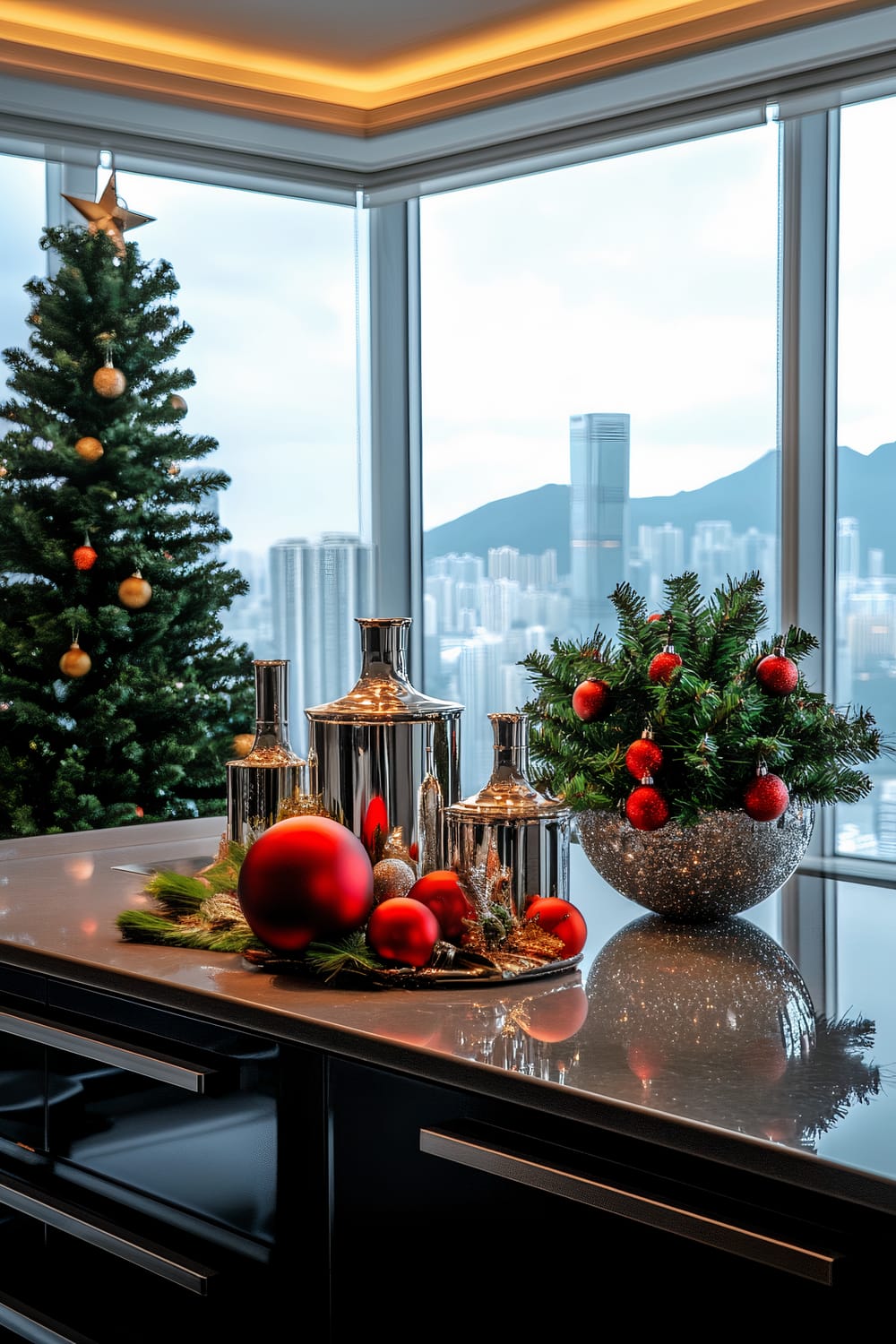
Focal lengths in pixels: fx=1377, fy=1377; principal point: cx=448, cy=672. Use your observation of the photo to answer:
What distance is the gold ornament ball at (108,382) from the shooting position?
3.04 meters

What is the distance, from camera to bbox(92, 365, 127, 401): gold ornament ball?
9.98 ft

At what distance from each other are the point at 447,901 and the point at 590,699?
11.5 inches

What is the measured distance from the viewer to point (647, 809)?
134cm

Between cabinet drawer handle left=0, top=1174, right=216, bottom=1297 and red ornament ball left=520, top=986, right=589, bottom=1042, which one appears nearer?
red ornament ball left=520, top=986, right=589, bottom=1042

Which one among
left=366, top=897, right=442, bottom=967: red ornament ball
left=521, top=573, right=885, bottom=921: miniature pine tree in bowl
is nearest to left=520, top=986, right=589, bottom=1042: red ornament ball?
left=366, top=897, right=442, bottom=967: red ornament ball

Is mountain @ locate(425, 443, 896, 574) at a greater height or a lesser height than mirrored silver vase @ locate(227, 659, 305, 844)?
greater

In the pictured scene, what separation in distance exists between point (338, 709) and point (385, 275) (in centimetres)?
277

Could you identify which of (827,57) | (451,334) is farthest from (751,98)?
(451,334)

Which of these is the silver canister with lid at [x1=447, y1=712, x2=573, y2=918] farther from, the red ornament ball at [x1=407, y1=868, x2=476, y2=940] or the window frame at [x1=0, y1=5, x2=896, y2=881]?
the window frame at [x1=0, y1=5, x2=896, y2=881]

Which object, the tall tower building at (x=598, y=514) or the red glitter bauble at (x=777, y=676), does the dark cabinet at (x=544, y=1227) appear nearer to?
the red glitter bauble at (x=777, y=676)

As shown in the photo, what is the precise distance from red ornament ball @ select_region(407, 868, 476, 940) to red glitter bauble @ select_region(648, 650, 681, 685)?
1.01 feet

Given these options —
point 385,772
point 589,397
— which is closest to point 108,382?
point 589,397

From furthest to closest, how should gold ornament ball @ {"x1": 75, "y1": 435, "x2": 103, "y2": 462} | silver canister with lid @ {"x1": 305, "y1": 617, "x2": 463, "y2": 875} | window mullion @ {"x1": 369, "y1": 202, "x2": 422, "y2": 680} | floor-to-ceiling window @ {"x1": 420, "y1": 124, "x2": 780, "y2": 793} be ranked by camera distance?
window mullion @ {"x1": 369, "y1": 202, "x2": 422, "y2": 680} → floor-to-ceiling window @ {"x1": 420, "y1": 124, "x2": 780, "y2": 793} → gold ornament ball @ {"x1": 75, "y1": 435, "x2": 103, "y2": 462} → silver canister with lid @ {"x1": 305, "y1": 617, "x2": 463, "y2": 875}

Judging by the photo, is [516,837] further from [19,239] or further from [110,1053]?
[19,239]
